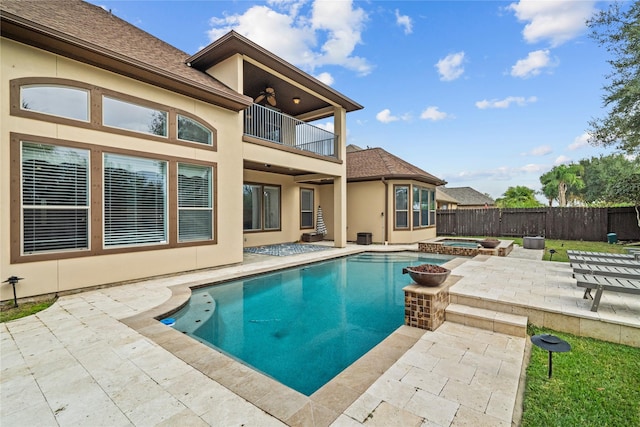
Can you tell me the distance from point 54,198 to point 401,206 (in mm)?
12420

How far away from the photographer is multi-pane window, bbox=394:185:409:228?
1384cm

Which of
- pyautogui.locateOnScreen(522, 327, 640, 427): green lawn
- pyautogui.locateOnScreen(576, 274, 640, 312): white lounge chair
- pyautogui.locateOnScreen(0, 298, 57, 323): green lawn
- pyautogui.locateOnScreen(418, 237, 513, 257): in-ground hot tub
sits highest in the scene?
pyautogui.locateOnScreen(576, 274, 640, 312): white lounge chair

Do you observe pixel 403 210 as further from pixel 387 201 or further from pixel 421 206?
pixel 421 206

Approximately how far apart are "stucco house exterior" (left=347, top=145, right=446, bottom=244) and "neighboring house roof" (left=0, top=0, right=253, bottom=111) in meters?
7.89

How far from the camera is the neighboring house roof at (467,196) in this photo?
37691 millimetres

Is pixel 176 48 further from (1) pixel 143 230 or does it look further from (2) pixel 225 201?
(1) pixel 143 230

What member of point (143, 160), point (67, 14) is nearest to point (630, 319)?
point (143, 160)

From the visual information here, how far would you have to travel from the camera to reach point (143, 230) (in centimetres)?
648

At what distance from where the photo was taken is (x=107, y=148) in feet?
19.2

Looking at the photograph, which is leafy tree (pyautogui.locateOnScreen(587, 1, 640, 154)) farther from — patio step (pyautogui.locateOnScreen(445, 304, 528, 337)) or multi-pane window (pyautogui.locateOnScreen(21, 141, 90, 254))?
multi-pane window (pyautogui.locateOnScreen(21, 141, 90, 254))

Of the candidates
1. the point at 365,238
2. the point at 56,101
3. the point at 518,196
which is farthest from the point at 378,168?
the point at 518,196

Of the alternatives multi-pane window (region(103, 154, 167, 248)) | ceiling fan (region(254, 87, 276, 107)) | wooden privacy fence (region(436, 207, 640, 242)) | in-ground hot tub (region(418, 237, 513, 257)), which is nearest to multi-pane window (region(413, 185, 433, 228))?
in-ground hot tub (region(418, 237, 513, 257))

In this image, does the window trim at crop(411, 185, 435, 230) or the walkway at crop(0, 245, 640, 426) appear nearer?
the walkway at crop(0, 245, 640, 426)

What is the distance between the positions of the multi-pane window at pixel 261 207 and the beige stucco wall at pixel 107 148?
13.4 feet
